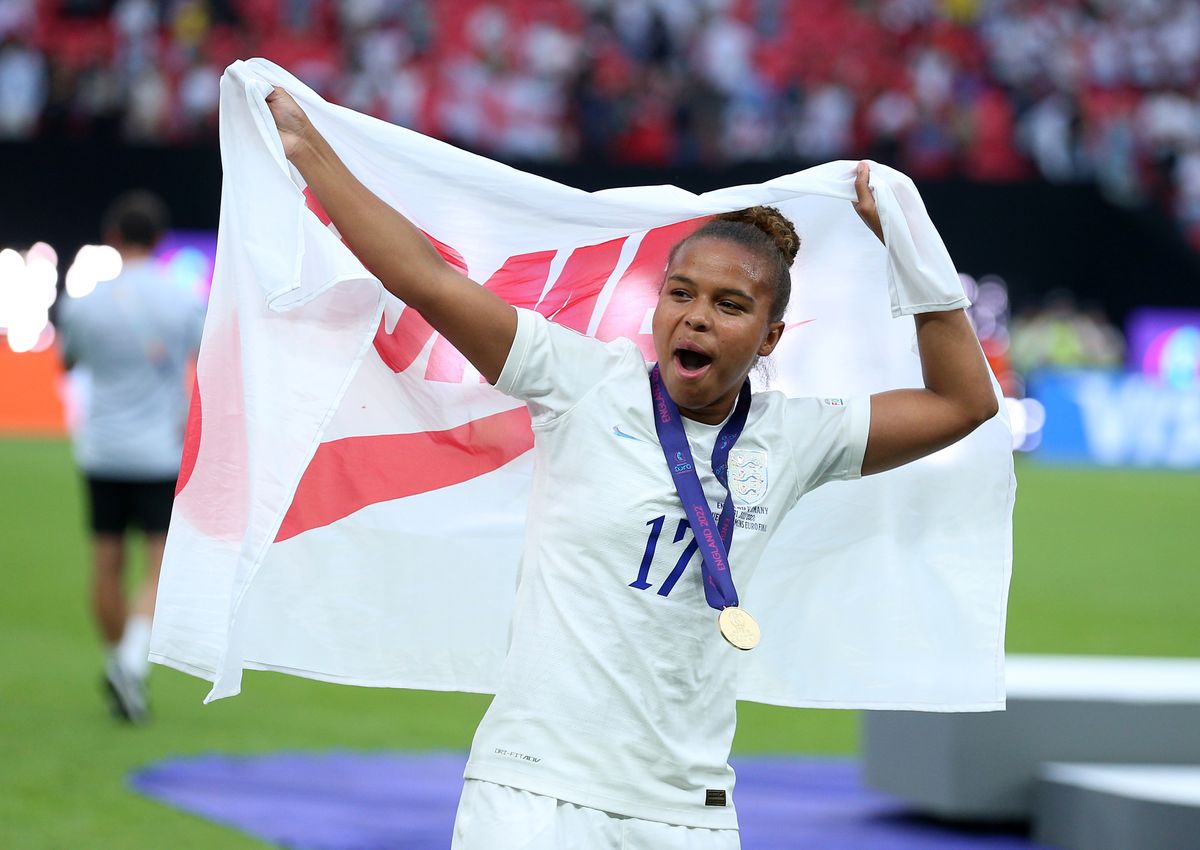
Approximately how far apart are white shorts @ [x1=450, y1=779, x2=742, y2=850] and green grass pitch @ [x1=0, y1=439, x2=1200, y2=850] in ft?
9.42

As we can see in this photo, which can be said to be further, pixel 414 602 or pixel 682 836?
pixel 414 602

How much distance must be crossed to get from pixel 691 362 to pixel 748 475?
0.82ft

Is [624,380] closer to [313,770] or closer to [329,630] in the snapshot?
[329,630]

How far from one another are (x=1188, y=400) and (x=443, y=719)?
59.0 ft

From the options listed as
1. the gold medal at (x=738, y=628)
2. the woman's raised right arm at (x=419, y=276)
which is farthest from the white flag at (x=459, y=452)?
the gold medal at (x=738, y=628)

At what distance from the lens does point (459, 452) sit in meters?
3.52

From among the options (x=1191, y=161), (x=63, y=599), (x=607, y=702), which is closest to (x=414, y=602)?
(x=607, y=702)

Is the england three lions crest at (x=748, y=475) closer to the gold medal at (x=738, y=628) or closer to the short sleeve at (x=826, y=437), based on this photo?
the short sleeve at (x=826, y=437)

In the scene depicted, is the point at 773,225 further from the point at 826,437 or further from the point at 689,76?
the point at 689,76

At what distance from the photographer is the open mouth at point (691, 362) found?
9.57 feet

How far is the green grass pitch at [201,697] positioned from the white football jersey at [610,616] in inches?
115

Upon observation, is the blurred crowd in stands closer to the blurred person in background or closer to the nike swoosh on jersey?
the blurred person in background

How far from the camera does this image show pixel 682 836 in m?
2.84

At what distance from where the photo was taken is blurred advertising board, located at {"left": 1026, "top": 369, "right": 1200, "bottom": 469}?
23.3m
